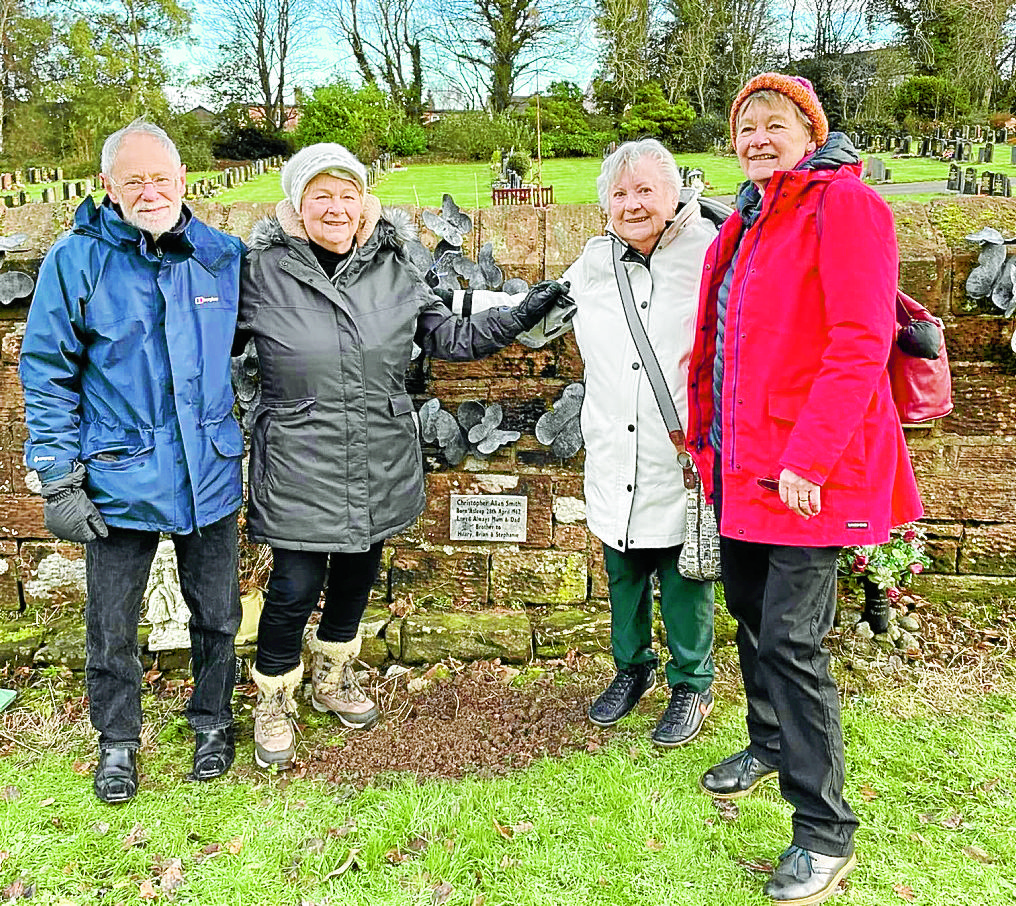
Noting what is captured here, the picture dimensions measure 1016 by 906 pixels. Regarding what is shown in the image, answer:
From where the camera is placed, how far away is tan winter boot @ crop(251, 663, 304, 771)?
329 cm

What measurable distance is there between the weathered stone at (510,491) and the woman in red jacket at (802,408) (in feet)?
4.99

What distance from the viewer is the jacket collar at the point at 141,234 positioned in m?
2.84

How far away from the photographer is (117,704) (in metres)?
3.17

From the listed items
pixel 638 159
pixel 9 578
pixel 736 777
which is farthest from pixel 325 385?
pixel 9 578

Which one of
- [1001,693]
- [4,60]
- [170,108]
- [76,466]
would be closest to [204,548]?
[76,466]

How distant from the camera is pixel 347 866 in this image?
277 centimetres

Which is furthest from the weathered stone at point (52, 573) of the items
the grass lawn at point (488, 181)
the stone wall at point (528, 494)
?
the grass lawn at point (488, 181)

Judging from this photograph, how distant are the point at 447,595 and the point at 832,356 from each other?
8.11 ft

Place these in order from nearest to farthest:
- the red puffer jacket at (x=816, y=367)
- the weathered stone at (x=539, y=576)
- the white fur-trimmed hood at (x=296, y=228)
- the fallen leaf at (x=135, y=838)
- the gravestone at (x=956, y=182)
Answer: the red puffer jacket at (x=816, y=367)
the fallen leaf at (x=135, y=838)
the white fur-trimmed hood at (x=296, y=228)
the weathered stone at (x=539, y=576)
the gravestone at (x=956, y=182)

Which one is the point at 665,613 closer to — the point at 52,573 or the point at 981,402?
the point at 981,402

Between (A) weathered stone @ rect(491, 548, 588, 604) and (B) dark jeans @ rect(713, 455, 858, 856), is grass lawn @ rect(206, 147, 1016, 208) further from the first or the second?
(B) dark jeans @ rect(713, 455, 858, 856)

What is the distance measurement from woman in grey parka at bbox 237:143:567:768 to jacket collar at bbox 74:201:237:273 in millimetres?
114

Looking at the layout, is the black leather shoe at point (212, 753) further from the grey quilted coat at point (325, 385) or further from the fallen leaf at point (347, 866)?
the grey quilted coat at point (325, 385)

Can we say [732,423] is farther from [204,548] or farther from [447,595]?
[447,595]
